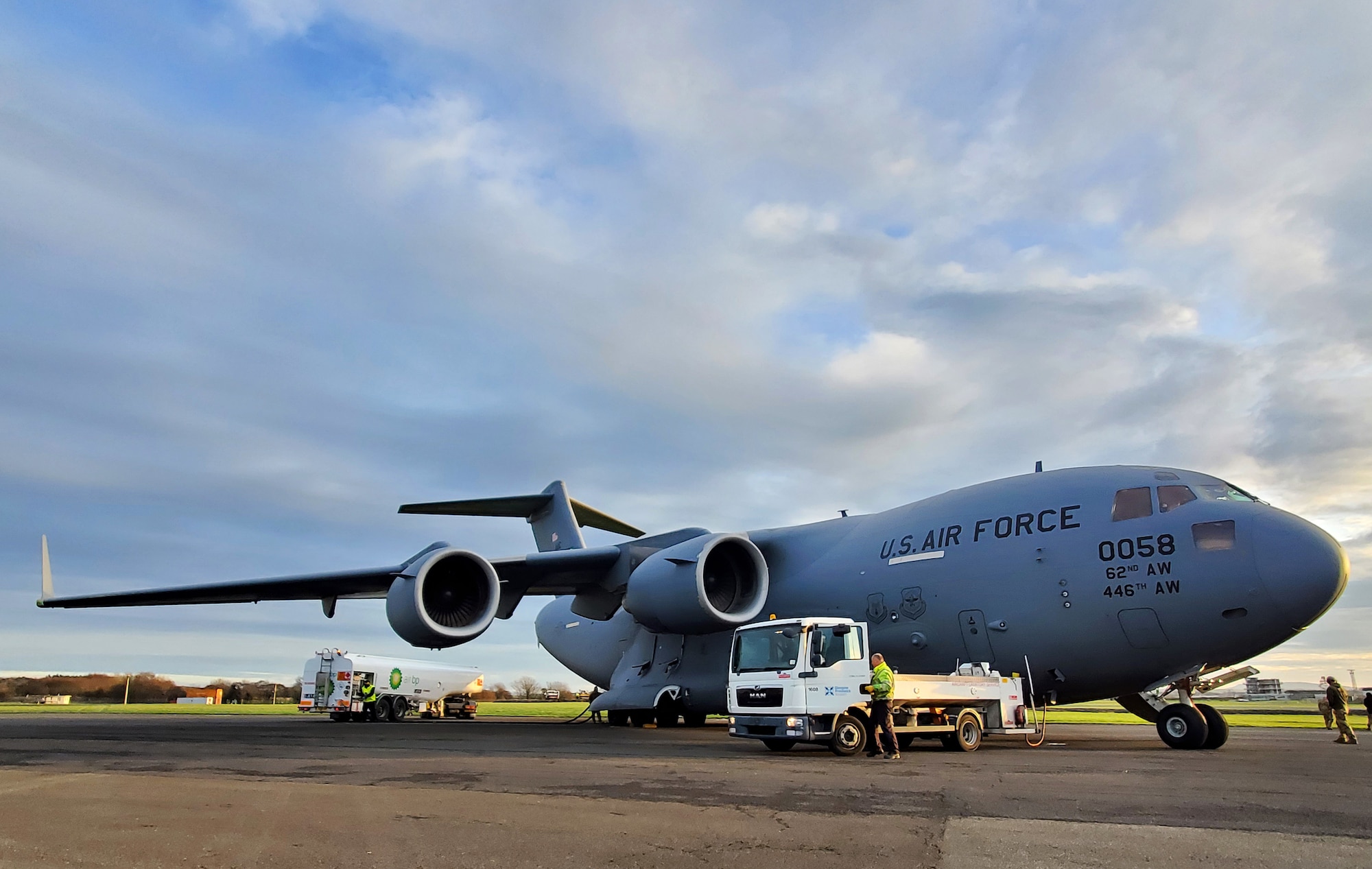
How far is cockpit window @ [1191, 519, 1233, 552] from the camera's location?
11.6 meters

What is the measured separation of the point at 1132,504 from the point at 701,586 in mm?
6466

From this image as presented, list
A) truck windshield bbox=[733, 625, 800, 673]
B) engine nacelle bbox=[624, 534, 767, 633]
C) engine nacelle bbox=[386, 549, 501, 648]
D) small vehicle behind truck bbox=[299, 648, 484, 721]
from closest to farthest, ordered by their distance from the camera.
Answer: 1. truck windshield bbox=[733, 625, 800, 673]
2. engine nacelle bbox=[386, 549, 501, 648]
3. engine nacelle bbox=[624, 534, 767, 633]
4. small vehicle behind truck bbox=[299, 648, 484, 721]

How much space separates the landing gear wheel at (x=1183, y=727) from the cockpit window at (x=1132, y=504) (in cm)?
264

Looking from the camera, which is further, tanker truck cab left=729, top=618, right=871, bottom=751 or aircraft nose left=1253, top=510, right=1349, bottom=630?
tanker truck cab left=729, top=618, right=871, bottom=751

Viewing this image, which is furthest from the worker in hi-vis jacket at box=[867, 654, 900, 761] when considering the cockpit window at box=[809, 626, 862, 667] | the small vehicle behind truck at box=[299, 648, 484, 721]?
the small vehicle behind truck at box=[299, 648, 484, 721]

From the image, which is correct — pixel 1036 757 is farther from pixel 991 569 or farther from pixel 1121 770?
pixel 991 569

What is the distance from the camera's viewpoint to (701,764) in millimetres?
9930

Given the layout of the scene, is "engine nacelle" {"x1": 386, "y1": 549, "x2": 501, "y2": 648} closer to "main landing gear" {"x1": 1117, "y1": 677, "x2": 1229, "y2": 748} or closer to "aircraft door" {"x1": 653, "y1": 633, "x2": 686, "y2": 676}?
"aircraft door" {"x1": 653, "y1": 633, "x2": 686, "y2": 676}

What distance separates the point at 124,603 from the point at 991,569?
55.3ft

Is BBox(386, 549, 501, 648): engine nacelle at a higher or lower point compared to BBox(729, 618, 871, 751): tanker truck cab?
higher

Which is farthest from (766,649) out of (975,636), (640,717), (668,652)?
(640,717)

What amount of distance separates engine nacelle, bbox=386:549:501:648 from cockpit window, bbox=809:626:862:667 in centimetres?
610

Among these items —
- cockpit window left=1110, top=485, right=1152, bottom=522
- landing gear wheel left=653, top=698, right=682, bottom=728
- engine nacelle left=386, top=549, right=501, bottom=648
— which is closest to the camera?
cockpit window left=1110, top=485, right=1152, bottom=522

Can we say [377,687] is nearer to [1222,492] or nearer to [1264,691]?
[1222,492]
